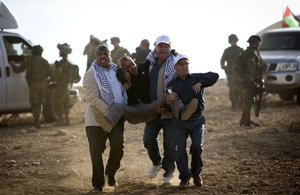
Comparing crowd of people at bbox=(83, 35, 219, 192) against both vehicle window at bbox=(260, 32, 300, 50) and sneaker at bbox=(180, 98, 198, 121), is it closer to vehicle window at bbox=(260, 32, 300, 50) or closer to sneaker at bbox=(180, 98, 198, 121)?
sneaker at bbox=(180, 98, 198, 121)

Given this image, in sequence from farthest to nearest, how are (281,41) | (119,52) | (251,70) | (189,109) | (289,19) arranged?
(289,19) → (281,41) → (119,52) → (251,70) → (189,109)

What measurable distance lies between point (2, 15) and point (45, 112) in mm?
2368

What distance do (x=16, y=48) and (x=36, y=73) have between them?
102 cm

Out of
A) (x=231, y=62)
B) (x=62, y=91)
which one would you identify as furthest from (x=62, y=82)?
(x=231, y=62)

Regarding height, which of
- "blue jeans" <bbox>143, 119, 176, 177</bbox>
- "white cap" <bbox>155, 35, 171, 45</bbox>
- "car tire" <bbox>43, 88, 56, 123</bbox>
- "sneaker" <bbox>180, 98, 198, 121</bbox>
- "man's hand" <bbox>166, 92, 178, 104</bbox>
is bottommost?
"car tire" <bbox>43, 88, 56, 123</bbox>

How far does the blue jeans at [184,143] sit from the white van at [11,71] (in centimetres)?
680

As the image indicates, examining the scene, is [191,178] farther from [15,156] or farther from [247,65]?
[247,65]

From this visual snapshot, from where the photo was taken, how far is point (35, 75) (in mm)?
12367

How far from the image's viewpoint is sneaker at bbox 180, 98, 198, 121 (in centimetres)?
630

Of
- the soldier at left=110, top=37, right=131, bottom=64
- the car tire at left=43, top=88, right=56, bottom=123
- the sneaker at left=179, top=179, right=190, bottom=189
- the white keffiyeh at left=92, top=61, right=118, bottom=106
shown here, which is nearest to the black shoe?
the sneaker at left=179, top=179, right=190, bottom=189

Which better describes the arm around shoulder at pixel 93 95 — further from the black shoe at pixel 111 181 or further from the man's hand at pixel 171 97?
the black shoe at pixel 111 181

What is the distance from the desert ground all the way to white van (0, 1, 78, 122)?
547 mm

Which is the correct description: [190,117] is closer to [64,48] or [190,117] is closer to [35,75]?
[35,75]

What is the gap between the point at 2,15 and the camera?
12969mm
